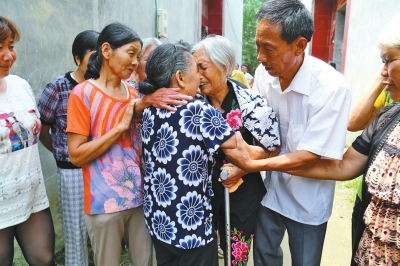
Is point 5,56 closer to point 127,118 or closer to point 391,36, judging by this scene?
point 127,118

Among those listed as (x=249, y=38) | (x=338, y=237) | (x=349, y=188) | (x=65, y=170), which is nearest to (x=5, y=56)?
(x=65, y=170)

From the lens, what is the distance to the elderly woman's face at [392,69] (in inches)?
57.9

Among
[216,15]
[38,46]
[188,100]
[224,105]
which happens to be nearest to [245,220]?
[224,105]

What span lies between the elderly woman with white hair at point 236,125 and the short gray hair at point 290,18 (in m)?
0.35

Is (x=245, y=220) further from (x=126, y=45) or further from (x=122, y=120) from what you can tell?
(x=126, y=45)

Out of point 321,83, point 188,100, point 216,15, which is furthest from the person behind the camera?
point 216,15

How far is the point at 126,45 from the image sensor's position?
1.85 m

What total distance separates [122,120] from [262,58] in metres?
0.88

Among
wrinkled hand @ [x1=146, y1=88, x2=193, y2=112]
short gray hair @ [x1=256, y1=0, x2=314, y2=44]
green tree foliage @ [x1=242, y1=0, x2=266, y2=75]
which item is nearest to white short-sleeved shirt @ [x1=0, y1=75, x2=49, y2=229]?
wrinkled hand @ [x1=146, y1=88, x2=193, y2=112]

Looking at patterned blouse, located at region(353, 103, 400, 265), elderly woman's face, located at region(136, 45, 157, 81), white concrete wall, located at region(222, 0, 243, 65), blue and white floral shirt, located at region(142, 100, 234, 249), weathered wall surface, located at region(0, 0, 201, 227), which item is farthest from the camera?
white concrete wall, located at region(222, 0, 243, 65)

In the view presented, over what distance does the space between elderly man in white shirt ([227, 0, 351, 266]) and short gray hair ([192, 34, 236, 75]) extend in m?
0.20

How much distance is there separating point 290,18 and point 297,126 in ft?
1.99

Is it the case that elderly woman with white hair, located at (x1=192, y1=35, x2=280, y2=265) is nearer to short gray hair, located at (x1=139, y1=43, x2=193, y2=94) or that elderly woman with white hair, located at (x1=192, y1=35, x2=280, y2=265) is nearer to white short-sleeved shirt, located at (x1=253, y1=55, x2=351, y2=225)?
white short-sleeved shirt, located at (x1=253, y1=55, x2=351, y2=225)

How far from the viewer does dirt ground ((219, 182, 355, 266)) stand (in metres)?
3.14
